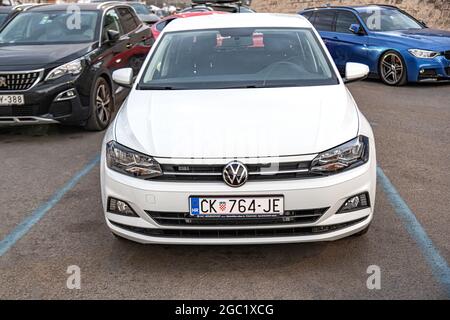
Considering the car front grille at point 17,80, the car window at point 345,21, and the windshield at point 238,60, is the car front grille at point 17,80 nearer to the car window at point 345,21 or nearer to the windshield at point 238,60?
the windshield at point 238,60

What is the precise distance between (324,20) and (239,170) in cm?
948

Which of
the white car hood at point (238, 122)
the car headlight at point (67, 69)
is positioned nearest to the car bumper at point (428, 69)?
the car headlight at point (67, 69)

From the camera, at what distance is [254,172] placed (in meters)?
3.04

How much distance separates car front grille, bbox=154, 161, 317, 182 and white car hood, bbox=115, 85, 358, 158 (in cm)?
7

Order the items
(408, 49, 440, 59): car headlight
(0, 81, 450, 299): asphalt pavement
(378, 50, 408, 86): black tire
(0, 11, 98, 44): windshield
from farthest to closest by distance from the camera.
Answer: (378, 50, 408, 86): black tire → (408, 49, 440, 59): car headlight → (0, 11, 98, 44): windshield → (0, 81, 450, 299): asphalt pavement

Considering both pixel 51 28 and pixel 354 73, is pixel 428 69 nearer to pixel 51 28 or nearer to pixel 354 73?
pixel 354 73

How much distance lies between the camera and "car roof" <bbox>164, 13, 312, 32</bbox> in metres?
4.78

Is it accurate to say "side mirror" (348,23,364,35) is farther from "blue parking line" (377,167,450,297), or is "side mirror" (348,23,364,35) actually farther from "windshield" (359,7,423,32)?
"blue parking line" (377,167,450,297)

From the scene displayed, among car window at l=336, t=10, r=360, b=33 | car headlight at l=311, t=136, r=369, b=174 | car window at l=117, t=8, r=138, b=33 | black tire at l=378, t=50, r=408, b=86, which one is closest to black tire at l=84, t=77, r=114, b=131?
car window at l=117, t=8, r=138, b=33

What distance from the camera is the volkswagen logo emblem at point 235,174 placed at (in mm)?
3012

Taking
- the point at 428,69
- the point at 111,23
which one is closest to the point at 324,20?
the point at 428,69

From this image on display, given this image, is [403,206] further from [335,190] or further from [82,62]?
[82,62]

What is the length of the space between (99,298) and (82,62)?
431 cm

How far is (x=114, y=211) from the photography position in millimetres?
3289
